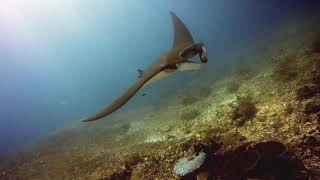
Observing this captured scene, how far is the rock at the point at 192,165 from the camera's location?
16.7ft

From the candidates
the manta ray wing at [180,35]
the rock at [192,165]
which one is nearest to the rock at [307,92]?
the manta ray wing at [180,35]

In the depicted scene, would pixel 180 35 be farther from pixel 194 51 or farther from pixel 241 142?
pixel 241 142

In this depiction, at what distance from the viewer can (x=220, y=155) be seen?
5.18 metres

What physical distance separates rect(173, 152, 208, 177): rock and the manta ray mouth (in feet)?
5.85

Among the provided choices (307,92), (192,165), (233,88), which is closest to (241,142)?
A: (192,165)

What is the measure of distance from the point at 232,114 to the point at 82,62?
186 m

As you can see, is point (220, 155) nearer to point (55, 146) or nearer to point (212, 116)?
point (212, 116)

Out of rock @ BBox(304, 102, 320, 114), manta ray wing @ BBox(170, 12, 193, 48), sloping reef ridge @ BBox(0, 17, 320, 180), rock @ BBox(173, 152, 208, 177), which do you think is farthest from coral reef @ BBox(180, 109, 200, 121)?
rock @ BBox(173, 152, 208, 177)

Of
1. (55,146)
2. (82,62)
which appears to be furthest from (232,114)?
(82,62)

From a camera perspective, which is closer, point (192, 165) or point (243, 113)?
point (192, 165)

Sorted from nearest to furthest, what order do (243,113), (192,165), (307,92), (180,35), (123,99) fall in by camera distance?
(123,99) → (192,165) → (180,35) → (307,92) → (243,113)

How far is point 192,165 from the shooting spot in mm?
5176

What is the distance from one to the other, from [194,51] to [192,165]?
6.61 feet

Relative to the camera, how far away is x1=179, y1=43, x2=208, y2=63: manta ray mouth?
15.1 feet
